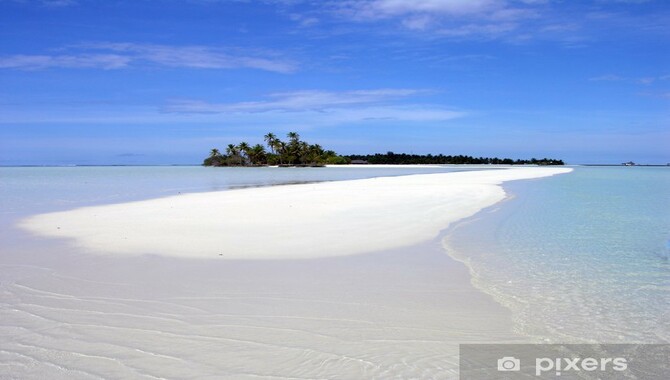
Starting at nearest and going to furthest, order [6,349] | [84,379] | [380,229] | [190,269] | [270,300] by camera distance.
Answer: [84,379]
[6,349]
[270,300]
[190,269]
[380,229]

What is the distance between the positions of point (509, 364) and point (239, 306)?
2.90 meters

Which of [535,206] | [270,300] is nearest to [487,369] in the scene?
[270,300]

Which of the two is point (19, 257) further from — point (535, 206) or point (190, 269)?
point (535, 206)

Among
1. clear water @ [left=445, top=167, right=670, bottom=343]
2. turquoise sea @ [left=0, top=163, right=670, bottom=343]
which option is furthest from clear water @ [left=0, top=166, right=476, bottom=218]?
clear water @ [left=445, top=167, right=670, bottom=343]

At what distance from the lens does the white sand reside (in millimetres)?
Answer: 9156

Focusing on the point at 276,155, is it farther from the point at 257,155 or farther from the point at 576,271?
the point at 576,271

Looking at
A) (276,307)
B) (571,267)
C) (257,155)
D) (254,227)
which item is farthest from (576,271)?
(257,155)

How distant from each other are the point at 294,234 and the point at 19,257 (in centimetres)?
503

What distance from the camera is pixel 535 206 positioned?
18.0m

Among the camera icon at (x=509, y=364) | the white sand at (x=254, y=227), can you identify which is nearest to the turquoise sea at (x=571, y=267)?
the camera icon at (x=509, y=364)

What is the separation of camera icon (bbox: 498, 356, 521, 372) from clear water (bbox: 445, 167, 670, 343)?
2.22ft

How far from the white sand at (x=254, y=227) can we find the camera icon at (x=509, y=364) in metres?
4.64
